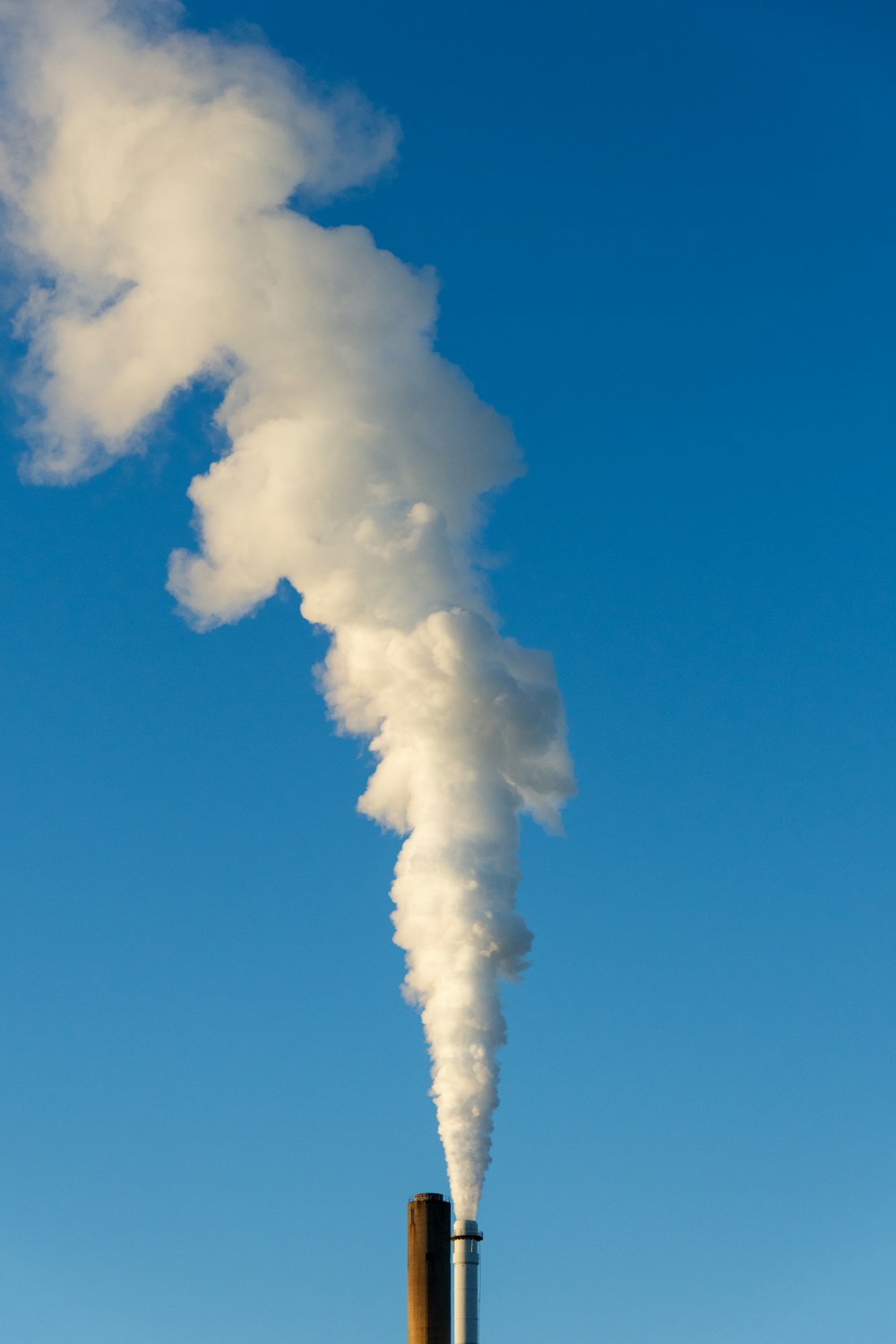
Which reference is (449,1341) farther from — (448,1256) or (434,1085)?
(434,1085)

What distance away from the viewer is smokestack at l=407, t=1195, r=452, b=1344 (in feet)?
127

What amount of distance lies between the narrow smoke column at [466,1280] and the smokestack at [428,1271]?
0.22m

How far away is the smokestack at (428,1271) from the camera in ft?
127

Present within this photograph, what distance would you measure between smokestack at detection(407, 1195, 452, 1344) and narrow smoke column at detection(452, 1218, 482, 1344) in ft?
0.74

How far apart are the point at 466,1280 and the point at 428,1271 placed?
881 millimetres

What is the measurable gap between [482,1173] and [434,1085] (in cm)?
232

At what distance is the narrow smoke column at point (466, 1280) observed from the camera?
38906mm

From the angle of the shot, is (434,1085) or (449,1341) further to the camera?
(434,1085)

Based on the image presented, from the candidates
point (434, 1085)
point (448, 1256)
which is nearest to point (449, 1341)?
point (448, 1256)

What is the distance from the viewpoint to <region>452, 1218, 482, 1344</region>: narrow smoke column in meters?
38.9

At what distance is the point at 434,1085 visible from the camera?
41.6m

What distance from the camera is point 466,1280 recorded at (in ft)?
129

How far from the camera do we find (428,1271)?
39375 mm

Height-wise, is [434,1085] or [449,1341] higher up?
[434,1085]
